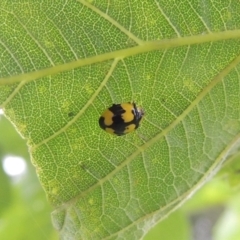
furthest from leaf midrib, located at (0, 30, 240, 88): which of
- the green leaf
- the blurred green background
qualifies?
the blurred green background

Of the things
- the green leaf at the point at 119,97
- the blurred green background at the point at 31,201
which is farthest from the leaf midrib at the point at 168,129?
the blurred green background at the point at 31,201

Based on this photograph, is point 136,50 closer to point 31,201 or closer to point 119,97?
point 119,97

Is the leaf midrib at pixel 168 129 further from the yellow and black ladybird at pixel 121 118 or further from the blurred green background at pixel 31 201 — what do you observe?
the blurred green background at pixel 31 201

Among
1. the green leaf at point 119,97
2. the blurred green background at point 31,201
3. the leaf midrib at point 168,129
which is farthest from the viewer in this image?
the blurred green background at point 31,201

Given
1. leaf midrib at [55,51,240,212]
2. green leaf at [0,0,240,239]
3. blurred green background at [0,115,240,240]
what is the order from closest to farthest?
green leaf at [0,0,240,239]
leaf midrib at [55,51,240,212]
blurred green background at [0,115,240,240]

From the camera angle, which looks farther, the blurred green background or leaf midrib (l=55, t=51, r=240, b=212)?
the blurred green background

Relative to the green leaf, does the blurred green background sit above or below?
above

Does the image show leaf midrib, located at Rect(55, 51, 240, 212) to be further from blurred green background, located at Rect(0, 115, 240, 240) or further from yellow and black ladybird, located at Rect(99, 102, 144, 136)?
blurred green background, located at Rect(0, 115, 240, 240)
